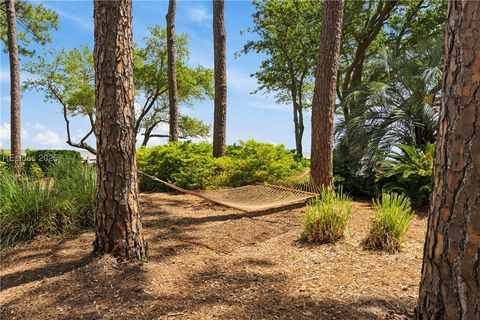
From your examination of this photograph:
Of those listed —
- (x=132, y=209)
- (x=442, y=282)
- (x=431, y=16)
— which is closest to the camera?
(x=442, y=282)

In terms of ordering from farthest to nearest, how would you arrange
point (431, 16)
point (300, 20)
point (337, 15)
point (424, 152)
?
point (300, 20) → point (431, 16) → point (424, 152) → point (337, 15)

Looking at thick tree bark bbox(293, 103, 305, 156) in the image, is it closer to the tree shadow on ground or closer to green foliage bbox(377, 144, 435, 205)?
green foliage bbox(377, 144, 435, 205)

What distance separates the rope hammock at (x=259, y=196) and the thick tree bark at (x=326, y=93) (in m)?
0.30

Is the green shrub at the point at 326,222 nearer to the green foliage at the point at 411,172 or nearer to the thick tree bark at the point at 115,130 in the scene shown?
the thick tree bark at the point at 115,130

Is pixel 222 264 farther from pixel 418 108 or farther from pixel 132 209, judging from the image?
pixel 418 108

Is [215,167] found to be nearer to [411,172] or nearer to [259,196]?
[259,196]

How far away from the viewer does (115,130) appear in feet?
8.74

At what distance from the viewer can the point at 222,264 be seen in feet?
9.34

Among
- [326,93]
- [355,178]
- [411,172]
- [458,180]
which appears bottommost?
[355,178]

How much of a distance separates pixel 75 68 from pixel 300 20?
1089 centimetres

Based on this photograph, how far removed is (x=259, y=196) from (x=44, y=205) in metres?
2.53

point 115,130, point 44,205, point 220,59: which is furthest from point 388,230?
point 220,59

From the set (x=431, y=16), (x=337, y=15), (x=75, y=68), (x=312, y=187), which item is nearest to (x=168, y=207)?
(x=312, y=187)

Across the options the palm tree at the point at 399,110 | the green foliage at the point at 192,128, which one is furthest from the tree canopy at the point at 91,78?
the palm tree at the point at 399,110
